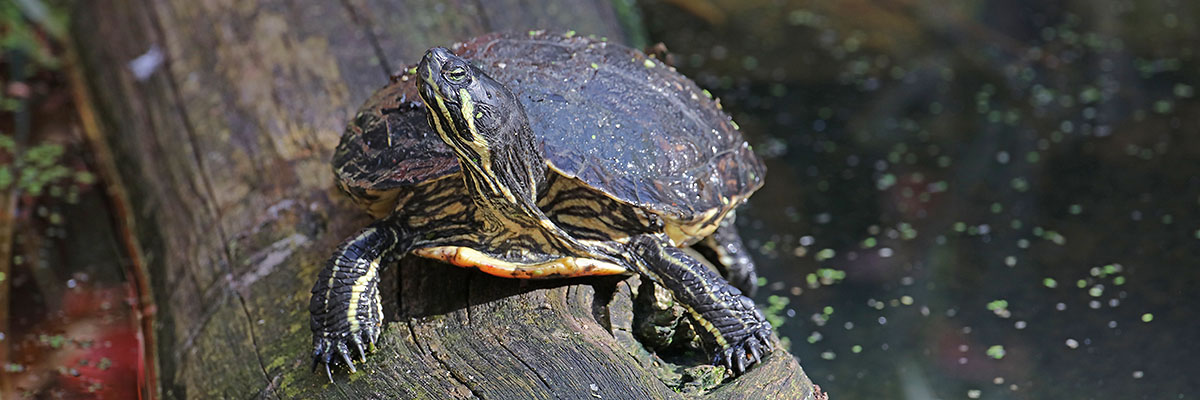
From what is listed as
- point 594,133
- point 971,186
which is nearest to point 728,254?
point 594,133

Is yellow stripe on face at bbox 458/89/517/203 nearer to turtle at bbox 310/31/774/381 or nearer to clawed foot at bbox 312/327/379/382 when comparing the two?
turtle at bbox 310/31/774/381

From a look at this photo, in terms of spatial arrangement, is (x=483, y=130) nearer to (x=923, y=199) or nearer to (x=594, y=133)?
(x=594, y=133)

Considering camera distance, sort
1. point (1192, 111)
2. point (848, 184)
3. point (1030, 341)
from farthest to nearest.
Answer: point (1192, 111), point (848, 184), point (1030, 341)

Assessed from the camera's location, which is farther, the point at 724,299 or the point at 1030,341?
the point at 1030,341

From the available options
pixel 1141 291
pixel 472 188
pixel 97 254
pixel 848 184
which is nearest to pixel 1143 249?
pixel 1141 291

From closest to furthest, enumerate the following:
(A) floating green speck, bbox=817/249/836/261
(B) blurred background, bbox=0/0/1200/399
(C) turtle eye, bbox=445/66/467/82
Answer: (C) turtle eye, bbox=445/66/467/82 < (B) blurred background, bbox=0/0/1200/399 < (A) floating green speck, bbox=817/249/836/261

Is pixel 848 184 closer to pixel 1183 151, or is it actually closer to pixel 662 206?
pixel 1183 151

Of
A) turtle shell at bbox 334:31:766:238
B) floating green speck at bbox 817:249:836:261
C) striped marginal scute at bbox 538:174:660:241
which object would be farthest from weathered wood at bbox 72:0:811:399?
floating green speck at bbox 817:249:836:261
